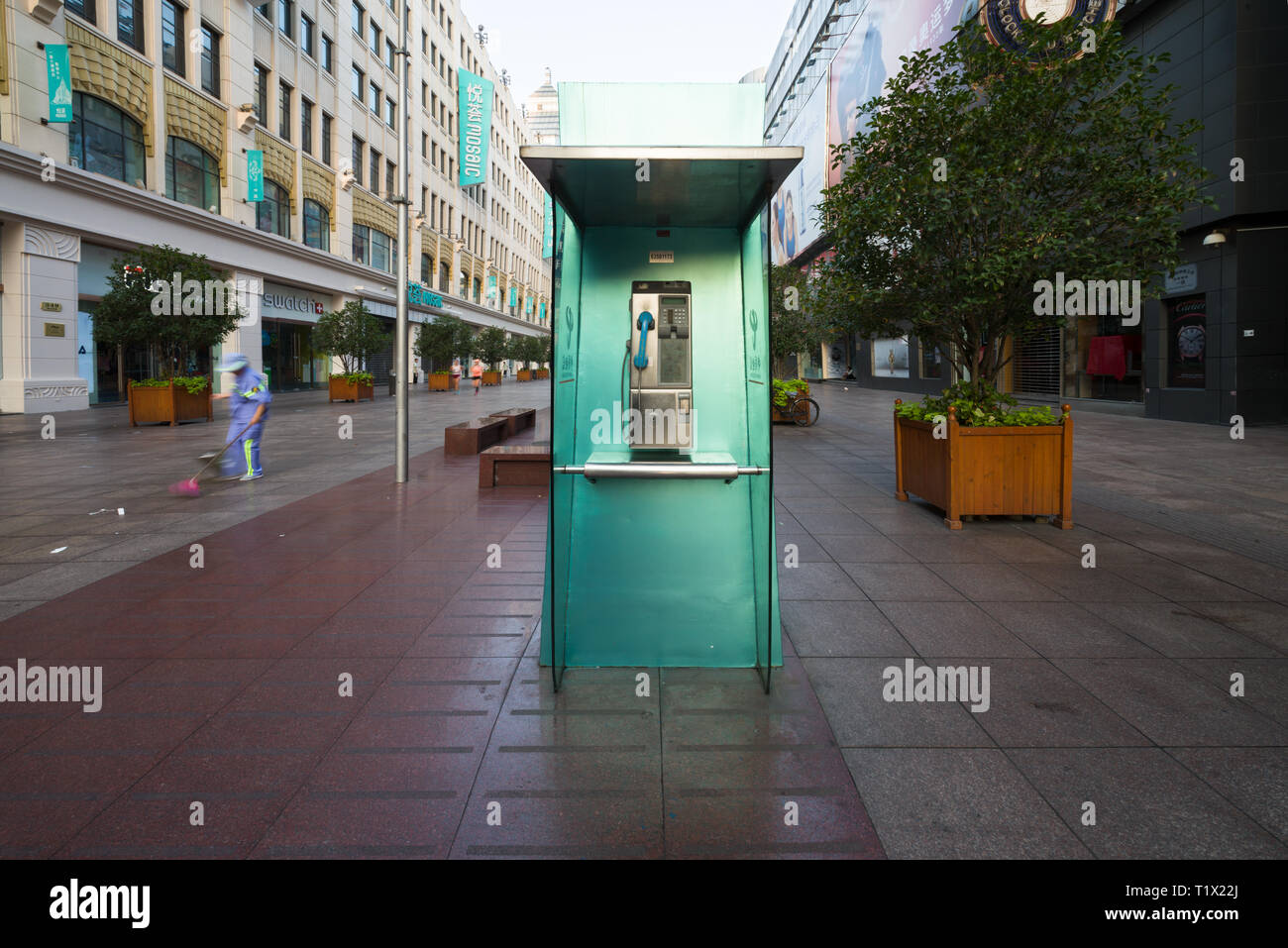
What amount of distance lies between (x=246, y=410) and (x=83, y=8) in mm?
18329

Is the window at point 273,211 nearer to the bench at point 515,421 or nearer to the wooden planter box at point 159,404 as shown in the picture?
the wooden planter box at point 159,404

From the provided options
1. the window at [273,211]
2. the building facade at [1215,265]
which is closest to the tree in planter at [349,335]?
the window at [273,211]

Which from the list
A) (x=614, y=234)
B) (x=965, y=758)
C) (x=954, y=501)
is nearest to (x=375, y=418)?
(x=954, y=501)

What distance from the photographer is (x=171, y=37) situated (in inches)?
1014

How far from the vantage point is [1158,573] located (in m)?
6.25

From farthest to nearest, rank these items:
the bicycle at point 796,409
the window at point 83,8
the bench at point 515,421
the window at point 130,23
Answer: the window at point 130,23, the window at point 83,8, the bicycle at point 796,409, the bench at point 515,421

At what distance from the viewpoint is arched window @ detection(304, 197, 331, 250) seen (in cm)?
3475

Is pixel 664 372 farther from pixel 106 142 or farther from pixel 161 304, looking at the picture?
pixel 106 142

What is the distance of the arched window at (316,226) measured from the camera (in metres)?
34.8

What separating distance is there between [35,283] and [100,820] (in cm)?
2309

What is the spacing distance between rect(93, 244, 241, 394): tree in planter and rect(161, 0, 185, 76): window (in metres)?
10.2

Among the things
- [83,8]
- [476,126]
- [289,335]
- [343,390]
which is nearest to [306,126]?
[476,126]

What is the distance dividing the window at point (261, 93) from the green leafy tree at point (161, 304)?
48.6 feet
